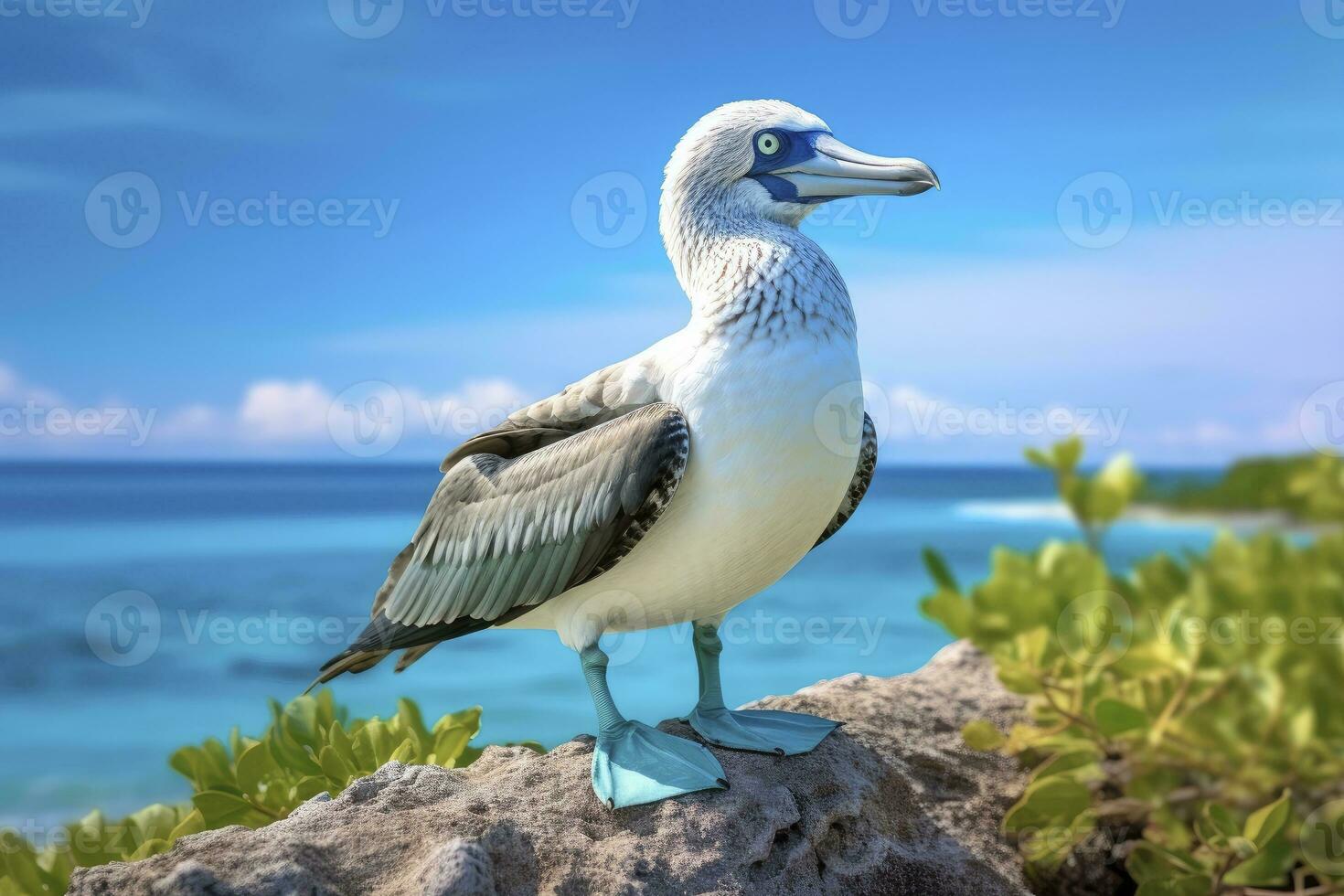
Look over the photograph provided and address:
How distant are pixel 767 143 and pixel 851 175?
30 centimetres

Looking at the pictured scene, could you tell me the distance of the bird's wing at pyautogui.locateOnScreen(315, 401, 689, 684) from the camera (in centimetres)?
346

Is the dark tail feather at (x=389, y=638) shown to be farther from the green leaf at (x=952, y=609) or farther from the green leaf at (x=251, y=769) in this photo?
the green leaf at (x=952, y=609)

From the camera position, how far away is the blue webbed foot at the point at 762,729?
3762mm

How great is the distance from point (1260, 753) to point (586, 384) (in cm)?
222

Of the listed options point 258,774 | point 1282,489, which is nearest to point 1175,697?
point 1282,489

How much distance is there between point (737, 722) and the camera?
3938 millimetres

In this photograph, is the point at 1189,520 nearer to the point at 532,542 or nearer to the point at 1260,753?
the point at 1260,753

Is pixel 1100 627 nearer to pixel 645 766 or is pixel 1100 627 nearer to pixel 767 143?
pixel 645 766

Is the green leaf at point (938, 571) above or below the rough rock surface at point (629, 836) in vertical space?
above

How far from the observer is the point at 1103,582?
3.54 meters

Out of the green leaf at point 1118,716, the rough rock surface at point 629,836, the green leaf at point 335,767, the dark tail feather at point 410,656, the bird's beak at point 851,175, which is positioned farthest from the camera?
the green leaf at point 335,767

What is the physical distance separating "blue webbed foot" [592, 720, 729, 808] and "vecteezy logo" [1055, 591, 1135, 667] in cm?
114
